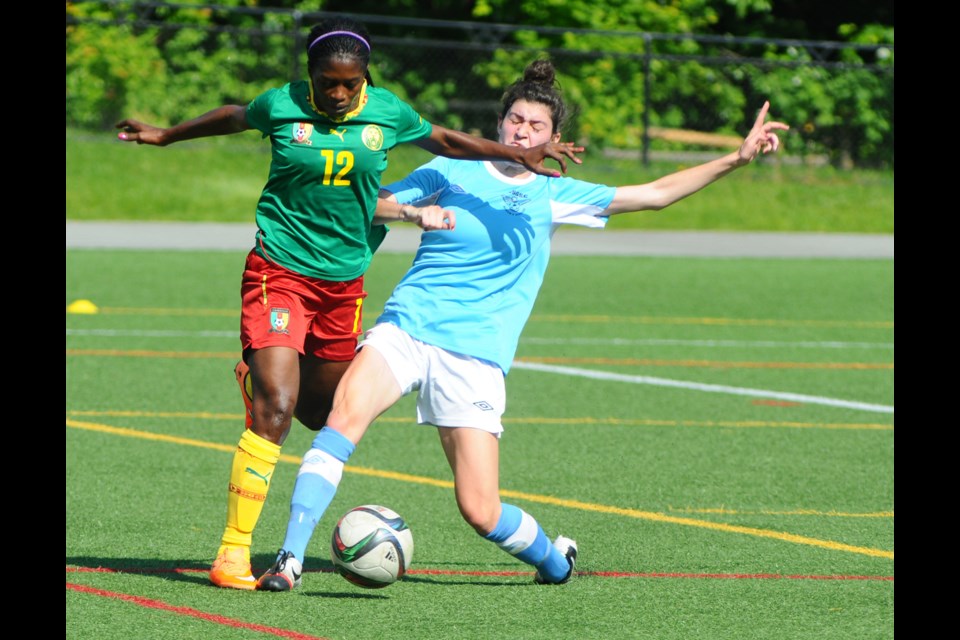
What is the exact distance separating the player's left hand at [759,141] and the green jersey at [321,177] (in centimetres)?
137

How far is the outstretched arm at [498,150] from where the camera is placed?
6555mm

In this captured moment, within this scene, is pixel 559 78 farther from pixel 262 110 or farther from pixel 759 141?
pixel 262 110

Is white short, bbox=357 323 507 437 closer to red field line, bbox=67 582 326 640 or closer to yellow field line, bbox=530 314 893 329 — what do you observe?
red field line, bbox=67 582 326 640

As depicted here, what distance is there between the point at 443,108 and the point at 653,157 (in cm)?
410

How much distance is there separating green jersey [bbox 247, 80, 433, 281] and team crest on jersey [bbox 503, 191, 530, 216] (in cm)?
51

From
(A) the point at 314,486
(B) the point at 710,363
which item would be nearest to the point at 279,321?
(A) the point at 314,486

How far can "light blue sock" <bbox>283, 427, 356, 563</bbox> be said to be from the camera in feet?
20.6

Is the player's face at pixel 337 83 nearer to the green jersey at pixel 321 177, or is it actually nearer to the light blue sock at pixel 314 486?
the green jersey at pixel 321 177

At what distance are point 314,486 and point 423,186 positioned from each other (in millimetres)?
1348

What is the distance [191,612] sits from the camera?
607 centimetres

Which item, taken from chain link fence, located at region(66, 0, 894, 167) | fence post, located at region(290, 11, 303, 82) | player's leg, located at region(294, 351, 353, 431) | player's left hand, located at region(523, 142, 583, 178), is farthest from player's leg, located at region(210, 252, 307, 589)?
chain link fence, located at region(66, 0, 894, 167)

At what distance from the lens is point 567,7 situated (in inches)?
1412
